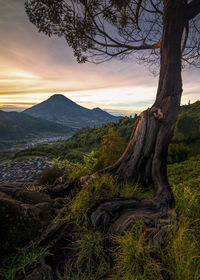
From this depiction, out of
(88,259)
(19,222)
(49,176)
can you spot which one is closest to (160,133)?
(88,259)

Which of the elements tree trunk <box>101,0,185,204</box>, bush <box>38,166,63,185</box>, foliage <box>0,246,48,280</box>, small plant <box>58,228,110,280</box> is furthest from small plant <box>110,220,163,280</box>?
bush <box>38,166,63,185</box>

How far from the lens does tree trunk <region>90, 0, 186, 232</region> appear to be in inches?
127

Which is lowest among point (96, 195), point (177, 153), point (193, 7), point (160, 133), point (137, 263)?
point (177, 153)

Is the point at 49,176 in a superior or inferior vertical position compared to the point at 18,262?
inferior

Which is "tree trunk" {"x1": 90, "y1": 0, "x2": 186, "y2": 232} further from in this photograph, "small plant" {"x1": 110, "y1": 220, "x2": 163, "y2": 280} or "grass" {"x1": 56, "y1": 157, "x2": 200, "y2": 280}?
"small plant" {"x1": 110, "y1": 220, "x2": 163, "y2": 280}

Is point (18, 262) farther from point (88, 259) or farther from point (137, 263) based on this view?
point (137, 263)

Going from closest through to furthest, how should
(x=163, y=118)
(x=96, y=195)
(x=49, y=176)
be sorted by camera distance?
(x=96, y=195)
(x=163, y=118)
(x=49, y=176)

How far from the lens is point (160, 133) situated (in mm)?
3689

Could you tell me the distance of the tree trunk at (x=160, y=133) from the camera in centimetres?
323

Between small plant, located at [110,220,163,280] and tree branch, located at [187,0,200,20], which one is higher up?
tree branch, located at [187,0,200,20]

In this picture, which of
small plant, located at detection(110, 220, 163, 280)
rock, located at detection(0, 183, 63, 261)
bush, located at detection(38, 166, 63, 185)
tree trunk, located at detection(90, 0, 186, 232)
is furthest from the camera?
bush, located at detection(38, 166, 63, 185)

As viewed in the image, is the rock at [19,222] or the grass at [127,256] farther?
the rock at [19,222]

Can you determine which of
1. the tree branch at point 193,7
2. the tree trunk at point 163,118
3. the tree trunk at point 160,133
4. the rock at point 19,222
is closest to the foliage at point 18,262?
the rock at point 19,222

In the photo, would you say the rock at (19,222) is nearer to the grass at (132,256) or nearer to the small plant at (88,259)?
the grass at (132,256)
